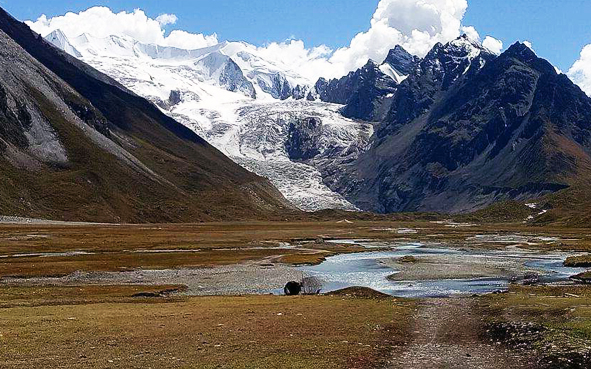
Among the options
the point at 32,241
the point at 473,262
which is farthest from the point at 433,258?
the point at 32,241

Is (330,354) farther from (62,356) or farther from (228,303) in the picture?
(228,303)

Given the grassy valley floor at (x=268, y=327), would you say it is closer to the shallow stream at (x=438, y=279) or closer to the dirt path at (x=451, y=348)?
the dirt path at (x=451, y=348)

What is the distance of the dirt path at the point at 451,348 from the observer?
Result: 1153 inches

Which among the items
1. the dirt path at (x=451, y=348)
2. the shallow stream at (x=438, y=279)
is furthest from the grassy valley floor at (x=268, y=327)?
the shallow stream at (x=438, y=279)

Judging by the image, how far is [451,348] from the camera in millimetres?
33125

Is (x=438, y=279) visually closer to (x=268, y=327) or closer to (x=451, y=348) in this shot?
(x=268, y=327)

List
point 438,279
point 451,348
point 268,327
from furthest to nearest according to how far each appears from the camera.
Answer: point 438,279
point 268,327
point 451,348

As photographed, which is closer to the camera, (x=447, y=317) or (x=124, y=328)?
(x=124, y=328)

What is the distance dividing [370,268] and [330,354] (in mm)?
71067

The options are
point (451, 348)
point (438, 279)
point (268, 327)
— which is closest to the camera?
point (451, 348)

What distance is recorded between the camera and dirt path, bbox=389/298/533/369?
2928cm

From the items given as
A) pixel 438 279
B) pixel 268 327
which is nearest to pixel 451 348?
pixel 268 327

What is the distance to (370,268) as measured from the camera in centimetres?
10075

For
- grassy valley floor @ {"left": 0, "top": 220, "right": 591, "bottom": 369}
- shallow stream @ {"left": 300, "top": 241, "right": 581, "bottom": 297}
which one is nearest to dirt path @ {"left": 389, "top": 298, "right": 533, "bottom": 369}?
grassy valley floor @ {"left": 0, "top": 220, "right": 591, "bottom": 369}
